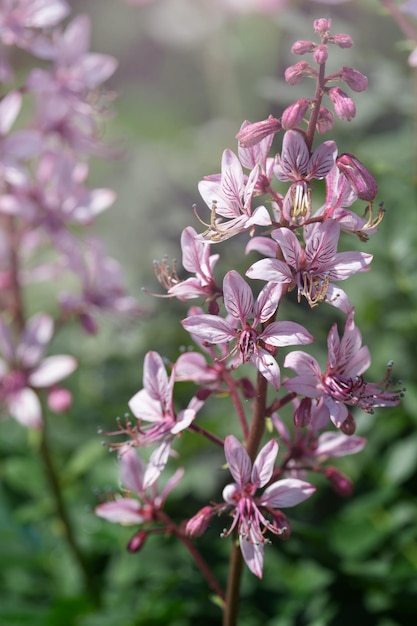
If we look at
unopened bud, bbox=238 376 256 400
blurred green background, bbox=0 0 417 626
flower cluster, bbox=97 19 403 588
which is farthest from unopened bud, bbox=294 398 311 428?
blurred green background, bbox=0 0 417 626

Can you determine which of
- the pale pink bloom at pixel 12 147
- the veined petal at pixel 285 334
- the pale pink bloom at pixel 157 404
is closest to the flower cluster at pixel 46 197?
the pale pink bloom at pixel 12 147

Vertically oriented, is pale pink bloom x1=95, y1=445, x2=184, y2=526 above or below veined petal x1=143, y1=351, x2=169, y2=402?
below

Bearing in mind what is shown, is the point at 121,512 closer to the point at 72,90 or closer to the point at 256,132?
the point at 256,132

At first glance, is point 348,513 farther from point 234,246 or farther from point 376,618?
point 234,246

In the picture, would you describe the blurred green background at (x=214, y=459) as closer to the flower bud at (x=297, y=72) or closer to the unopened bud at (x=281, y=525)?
the unopened bud at (x=281, y=525)

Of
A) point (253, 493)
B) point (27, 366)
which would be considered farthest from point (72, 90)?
point (253, 493)

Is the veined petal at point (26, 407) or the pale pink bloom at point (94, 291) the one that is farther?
the pale pink bloom at point (94, 291)

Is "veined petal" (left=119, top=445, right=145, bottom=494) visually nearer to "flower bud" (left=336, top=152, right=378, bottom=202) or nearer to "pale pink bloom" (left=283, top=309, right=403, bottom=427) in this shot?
"pale pink bloom" (left=283, top=309, right=403, bottom=427)
